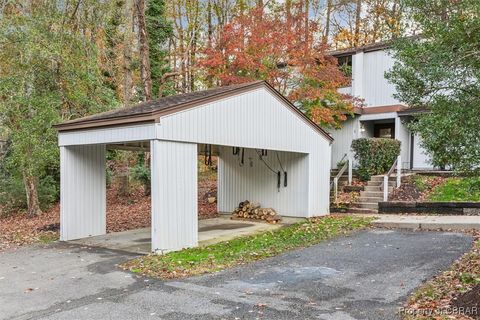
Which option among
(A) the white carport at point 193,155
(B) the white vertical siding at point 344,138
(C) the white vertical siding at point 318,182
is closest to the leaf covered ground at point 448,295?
(A) the white carport at point 193,155

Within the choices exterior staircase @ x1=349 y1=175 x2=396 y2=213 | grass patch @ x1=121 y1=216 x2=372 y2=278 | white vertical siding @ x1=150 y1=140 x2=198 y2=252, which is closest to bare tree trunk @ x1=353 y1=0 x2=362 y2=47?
exterior staircase @ x1=349 y1=175 x2=396 y2=213

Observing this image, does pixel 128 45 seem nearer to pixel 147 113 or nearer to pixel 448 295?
pixel 147 113

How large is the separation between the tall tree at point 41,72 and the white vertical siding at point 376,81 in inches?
451

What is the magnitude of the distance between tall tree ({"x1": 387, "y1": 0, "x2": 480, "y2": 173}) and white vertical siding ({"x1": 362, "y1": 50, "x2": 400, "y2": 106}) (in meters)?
12.1

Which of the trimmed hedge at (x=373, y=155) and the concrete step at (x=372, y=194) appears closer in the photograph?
the concrete step at (x=372, y=194)

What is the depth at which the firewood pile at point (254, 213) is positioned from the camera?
1281 centimetres

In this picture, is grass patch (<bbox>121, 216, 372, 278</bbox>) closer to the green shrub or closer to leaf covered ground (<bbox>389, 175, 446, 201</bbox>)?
leaf covered ground (<bbox>389, 175, 446, 201</bbox>)

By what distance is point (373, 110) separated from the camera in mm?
18438

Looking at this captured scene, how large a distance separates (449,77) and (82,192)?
26.8 ft

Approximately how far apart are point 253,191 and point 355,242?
5.20 metres

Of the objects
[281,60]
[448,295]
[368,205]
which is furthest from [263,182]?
[448,295]

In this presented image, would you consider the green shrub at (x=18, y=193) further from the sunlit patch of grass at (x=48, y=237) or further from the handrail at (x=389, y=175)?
the handrail at (x=389, y=175)

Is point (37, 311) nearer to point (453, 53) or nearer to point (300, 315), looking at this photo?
point (300, 315)

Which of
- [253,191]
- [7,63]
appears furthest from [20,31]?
[253,191]
